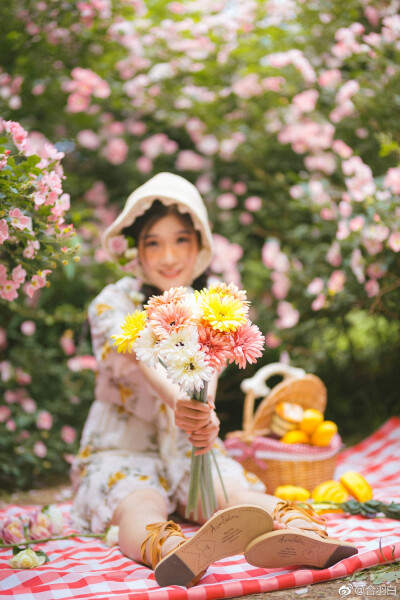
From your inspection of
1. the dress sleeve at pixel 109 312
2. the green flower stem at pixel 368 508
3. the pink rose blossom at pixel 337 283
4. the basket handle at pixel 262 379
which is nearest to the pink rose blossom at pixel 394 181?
the pink rose blossom at pixel 337 283

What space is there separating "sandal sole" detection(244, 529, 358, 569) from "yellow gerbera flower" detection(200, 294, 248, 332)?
499 mm

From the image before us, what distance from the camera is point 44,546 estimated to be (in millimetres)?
1894

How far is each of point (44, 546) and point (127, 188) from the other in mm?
2683

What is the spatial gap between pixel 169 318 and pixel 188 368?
0.43ft

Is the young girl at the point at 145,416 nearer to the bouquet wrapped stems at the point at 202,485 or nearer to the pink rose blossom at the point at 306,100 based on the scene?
the bouquet wrapped stems at the point at 202,485

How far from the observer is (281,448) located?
2340 millimetres

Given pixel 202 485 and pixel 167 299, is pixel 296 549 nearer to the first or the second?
pixel 202 485

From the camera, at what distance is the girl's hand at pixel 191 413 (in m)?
1.58

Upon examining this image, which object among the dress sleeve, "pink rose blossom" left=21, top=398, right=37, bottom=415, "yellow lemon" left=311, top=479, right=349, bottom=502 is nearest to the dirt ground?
"yellow lemon" left=311, top=479, right=349, bottom=502

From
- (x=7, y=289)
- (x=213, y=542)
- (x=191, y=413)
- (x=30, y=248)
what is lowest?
(x=213, y=542)

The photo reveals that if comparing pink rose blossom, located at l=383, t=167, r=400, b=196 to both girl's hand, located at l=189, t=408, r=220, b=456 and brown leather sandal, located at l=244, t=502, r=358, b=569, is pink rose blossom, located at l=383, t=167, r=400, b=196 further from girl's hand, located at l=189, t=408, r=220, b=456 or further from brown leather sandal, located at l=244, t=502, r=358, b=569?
brown leather sandal, located at l=244, t=502, r=358, b=569

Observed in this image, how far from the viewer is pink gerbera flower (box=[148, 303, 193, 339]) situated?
4.64 ft

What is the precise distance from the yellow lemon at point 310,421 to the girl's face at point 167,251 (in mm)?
739

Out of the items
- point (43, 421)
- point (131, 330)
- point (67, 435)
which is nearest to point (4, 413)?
point (43, 421)
